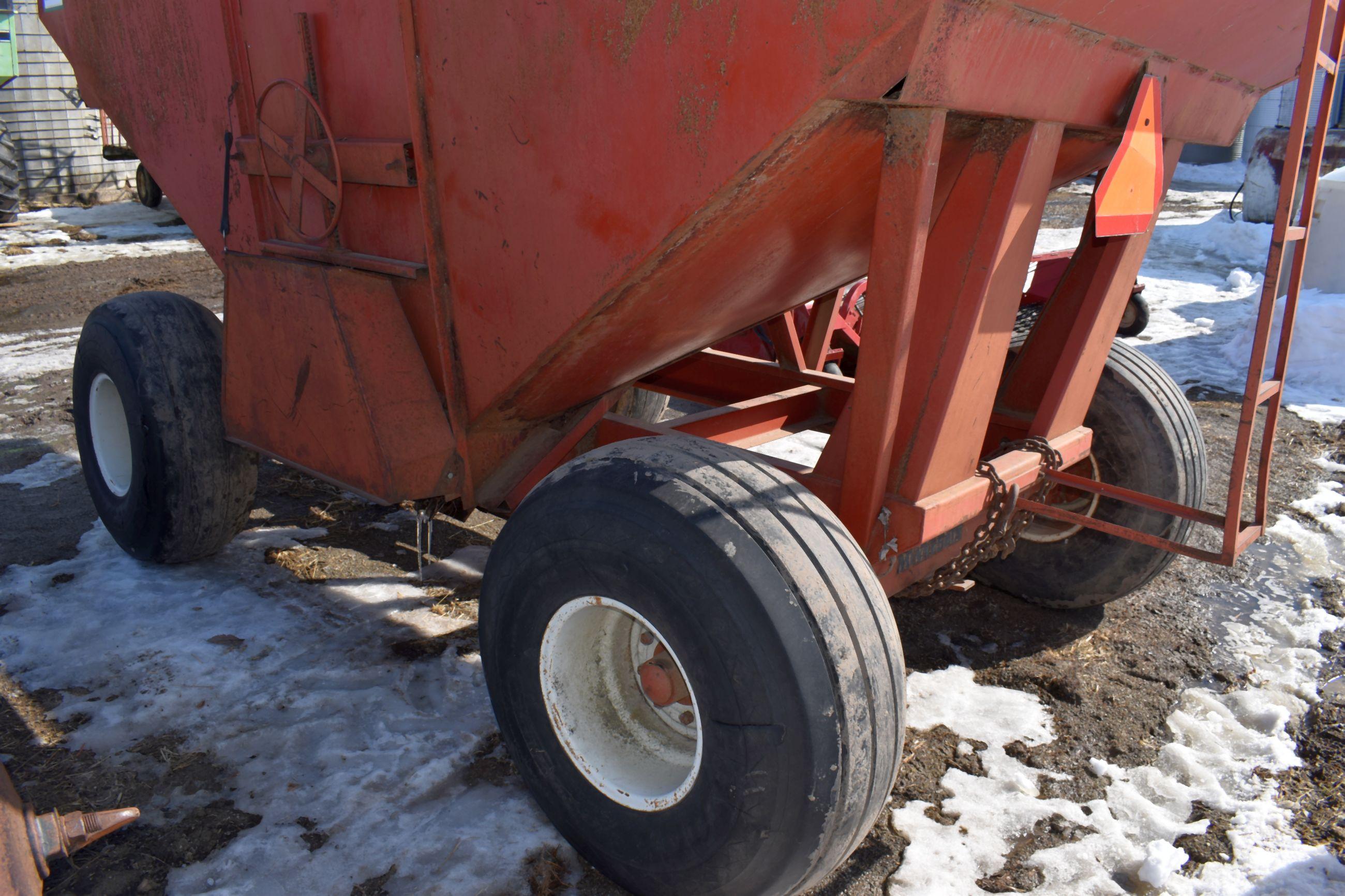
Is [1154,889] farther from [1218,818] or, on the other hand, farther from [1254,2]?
[1254,2]

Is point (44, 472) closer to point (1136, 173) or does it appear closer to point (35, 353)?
point (35, 353)

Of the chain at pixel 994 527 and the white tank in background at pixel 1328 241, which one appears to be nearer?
the chain at pixel 994 527

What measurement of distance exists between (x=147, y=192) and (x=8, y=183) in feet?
6.77

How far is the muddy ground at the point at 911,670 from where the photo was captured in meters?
2.42

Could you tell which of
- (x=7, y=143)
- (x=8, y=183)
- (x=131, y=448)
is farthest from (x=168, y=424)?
(x=7, y=143)

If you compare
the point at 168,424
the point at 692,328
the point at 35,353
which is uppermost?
the point at 692,328

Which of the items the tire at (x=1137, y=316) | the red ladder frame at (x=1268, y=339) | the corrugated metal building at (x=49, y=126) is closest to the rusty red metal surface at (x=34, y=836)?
the red ladder frame at (x=1268, y=339)

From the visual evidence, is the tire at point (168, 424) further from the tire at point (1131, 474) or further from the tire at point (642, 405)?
the tire at point (1131, 474)

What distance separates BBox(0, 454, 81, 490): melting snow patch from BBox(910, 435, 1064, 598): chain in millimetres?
4298

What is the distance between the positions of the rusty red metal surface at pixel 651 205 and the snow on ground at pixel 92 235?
335 inches

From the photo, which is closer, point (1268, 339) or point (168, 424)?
point (1268, 339)

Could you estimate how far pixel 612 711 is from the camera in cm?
245

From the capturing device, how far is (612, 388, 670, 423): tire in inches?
189

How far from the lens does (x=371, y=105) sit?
2764 millimetres
